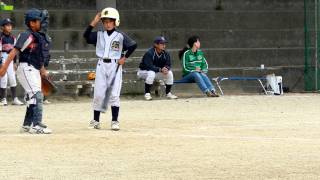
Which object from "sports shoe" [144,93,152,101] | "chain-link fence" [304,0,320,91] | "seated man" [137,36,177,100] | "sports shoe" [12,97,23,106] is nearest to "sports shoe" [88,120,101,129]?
"sports shoe" [12,97,23,106]

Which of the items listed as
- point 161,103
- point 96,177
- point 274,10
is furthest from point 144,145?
point 274,10

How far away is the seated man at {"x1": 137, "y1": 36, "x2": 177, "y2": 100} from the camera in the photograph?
20969 millimetres

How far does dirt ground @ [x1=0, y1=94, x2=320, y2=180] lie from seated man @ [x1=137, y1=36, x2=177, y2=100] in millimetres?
3442

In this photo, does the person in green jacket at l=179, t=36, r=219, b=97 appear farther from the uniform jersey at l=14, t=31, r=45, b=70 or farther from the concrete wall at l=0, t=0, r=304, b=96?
the uniform jersey at l=14, t=31, r=45, b=70

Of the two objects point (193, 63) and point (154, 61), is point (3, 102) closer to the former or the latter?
point (154, 61)

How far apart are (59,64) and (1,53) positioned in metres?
2.40

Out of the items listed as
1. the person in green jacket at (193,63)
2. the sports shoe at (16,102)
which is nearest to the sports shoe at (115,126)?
the sports shoe at (16,102)

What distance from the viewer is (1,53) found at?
19.0m

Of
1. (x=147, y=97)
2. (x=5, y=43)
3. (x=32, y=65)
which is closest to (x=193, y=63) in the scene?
(x=147, y=97)

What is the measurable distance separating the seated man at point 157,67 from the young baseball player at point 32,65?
8340 millimetres

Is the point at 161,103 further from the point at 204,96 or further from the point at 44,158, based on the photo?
the point at 44,158

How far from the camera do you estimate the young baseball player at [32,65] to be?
12.4 m

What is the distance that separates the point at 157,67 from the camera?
69.6ft

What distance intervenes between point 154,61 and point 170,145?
10.5 m
